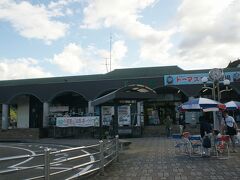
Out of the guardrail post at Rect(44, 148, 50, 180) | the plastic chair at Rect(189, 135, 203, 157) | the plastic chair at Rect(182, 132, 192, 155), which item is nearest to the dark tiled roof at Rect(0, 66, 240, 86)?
the plastic chair at Rect(182, 132, 192, 155)

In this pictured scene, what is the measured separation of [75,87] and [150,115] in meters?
8.62

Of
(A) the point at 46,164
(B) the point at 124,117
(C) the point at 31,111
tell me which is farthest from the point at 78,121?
(A) the point at 46,164

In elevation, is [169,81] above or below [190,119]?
above

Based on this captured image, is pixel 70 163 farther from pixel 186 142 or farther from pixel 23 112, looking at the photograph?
pixel 23 112

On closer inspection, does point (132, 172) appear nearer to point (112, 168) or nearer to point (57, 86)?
point (112, 168)

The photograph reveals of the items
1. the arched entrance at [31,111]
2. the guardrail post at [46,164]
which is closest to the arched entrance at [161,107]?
the arched entrance at [31,111]

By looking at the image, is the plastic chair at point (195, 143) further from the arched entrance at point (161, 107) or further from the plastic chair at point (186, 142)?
the arched entrance at point (161, 107)

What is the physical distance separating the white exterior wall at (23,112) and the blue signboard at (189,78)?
53.2 ft

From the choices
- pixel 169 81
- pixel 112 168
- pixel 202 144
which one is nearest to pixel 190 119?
pixel 169 81

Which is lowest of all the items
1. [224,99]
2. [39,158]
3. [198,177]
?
[198,177]

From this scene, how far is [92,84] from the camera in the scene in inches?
1412

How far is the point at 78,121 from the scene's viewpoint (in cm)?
3412

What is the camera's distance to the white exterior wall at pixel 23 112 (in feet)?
140

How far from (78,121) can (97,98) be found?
2674 mm
